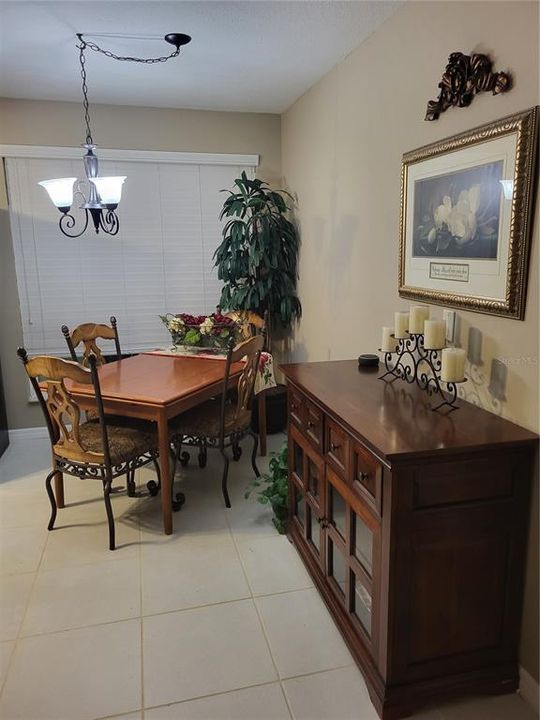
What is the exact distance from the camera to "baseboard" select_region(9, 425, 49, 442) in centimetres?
414

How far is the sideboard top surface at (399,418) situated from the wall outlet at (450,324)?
25 centimetres

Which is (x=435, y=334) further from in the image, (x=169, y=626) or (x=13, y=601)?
(x=13, y=601)

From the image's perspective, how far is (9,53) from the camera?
Result: 288cm

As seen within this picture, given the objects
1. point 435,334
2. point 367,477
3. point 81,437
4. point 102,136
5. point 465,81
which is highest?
point 102,136

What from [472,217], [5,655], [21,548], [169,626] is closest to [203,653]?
[169,626]

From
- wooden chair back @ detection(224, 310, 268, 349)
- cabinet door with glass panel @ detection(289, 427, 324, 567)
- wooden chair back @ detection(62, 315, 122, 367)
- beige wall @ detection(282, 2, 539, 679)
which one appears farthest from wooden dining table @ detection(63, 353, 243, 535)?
beige wall @ detection(282, 2, 539, 679)

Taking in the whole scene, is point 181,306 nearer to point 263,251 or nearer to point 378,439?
point 263,251

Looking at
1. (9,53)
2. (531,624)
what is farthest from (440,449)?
(9,53)

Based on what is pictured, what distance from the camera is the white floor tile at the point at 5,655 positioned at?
1.85 m

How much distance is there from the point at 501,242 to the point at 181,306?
10.1 feet

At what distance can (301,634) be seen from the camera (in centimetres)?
203

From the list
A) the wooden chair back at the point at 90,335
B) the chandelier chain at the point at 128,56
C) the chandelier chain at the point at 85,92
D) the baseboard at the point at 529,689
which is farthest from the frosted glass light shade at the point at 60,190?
the baseboard at the point at 529,689

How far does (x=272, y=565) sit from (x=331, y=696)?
0.77 metres

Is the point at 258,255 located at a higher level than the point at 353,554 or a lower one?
higher
